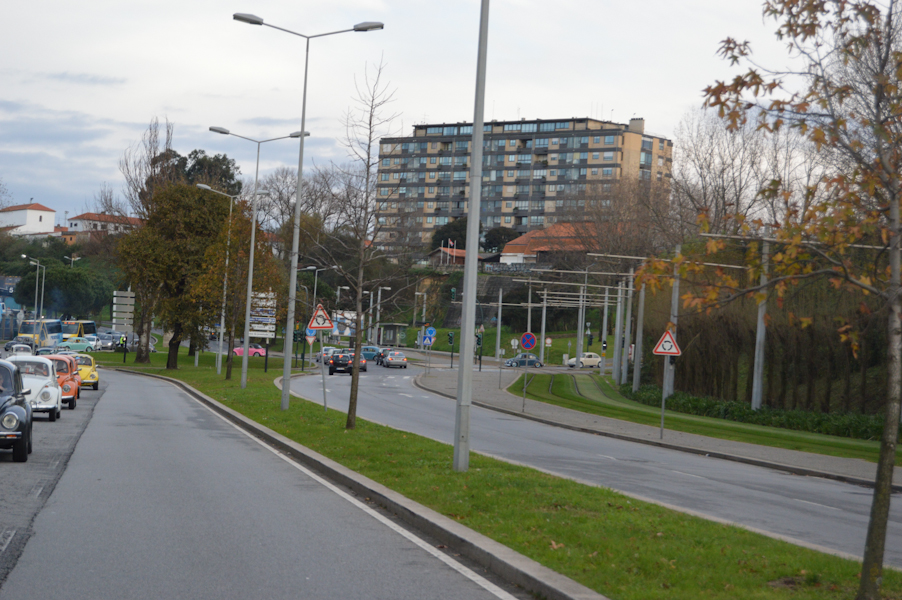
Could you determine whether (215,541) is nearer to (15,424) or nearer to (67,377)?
(15,424)

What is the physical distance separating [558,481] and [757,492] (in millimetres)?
4312

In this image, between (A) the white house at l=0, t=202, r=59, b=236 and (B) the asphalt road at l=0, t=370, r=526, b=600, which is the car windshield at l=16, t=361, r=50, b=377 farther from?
(A) the white house at l=0, t=202, r=59, b=236

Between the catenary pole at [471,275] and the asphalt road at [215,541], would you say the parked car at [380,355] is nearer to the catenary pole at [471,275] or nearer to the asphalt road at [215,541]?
the asphalt road at [215,541]

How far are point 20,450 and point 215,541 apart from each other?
21.1ft

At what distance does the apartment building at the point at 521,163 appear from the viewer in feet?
427

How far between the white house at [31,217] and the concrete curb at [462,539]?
589ft

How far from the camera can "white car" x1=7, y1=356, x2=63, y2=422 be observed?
66.0ft

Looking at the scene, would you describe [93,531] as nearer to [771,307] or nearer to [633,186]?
[771,307]

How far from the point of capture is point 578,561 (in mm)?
7250

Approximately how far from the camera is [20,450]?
13.1m


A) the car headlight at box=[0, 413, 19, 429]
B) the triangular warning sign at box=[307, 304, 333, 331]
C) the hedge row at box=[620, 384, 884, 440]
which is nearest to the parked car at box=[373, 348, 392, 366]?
the hedge row at box=[620, 384, 884, 440]

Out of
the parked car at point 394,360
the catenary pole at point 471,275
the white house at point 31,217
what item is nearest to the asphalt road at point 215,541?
the catenary pole at point 471,275

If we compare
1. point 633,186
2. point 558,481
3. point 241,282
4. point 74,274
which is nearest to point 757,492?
point 558,481

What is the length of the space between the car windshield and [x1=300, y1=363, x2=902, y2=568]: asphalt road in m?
8.75
